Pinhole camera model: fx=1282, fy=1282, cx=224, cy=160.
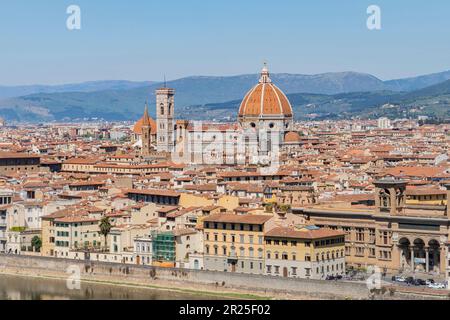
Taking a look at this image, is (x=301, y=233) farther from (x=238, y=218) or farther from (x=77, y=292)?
(x=77, y=292)

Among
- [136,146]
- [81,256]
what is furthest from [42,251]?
[136,146]

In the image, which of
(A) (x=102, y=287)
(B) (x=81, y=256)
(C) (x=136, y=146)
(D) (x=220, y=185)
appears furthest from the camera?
(C) (x=136, y=146)

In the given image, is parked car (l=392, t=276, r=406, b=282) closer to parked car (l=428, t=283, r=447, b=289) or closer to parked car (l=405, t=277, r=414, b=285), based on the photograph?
parked car (l=405, t=277, r=414, b=285)

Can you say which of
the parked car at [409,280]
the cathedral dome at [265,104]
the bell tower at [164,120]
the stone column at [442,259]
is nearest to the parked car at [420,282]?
the parked car at [409,280]

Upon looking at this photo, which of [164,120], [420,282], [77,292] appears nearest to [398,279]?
[420,282]

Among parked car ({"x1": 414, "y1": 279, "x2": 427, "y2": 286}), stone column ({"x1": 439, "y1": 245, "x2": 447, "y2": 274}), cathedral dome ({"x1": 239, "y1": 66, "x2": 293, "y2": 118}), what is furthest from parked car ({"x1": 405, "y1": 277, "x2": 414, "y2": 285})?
Result: cathedral dome ({"x1": 239, "y1": 66, "x2": 293, "y2": 118})
